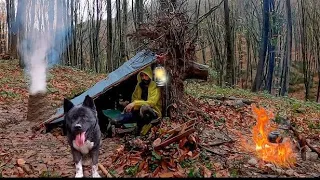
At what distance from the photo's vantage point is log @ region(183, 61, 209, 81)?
8.20 metres

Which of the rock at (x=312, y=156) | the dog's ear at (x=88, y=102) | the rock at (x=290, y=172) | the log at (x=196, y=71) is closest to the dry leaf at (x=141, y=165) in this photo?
the dog's ear at (x=88, y=102)

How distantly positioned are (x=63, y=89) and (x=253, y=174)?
10895mm

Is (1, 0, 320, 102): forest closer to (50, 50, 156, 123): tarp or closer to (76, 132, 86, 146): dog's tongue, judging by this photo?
(50, 50, 156, 123): tarp

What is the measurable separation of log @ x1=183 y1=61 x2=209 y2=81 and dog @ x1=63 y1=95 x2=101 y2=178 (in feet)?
12.6

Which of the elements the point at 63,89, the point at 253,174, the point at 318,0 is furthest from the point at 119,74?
the point at 318,0

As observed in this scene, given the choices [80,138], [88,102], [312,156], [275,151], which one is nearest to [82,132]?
[80,138]

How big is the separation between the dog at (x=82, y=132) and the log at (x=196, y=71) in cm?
383

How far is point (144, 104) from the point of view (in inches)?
264

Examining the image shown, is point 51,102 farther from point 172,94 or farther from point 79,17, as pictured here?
point 79,17

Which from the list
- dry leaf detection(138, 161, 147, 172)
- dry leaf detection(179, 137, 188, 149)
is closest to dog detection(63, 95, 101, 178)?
dry leaf detection(138, 161, 147, 172)

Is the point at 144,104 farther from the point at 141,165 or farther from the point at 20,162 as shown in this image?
the point at 20,162

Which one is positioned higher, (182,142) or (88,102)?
(88,102)

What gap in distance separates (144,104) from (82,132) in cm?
237

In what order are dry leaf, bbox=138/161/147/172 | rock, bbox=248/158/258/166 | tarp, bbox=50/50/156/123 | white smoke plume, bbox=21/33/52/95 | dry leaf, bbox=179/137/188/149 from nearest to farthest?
dry leaf, bbox=138/161/147/172 → rock, bbox=248/158/258/166 → dry leaf, bbox=179/137/188/149 → tarp, bbox=50/50/156/123 → white smoke plume, bbox=21/33/52/95
